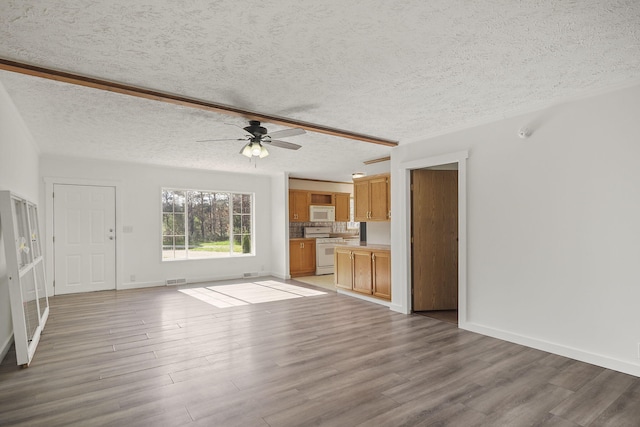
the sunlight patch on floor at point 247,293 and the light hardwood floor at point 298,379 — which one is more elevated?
the light hardwood floor at point 298,379

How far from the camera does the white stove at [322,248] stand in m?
8.65

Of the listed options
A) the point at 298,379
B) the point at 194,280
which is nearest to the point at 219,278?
the point at 194,280

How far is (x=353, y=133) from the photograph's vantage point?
4.51 m

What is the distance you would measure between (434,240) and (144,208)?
18.1 feet

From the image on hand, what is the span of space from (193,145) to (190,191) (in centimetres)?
264

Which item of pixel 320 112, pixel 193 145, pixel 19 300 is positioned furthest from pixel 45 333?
pixel 320 112

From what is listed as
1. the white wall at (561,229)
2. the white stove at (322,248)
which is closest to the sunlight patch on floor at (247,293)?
the white stove at (322,248)

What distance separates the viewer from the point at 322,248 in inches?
342

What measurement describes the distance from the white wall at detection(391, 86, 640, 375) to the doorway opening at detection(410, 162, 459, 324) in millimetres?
811

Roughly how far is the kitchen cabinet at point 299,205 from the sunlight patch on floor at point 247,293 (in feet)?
6.05

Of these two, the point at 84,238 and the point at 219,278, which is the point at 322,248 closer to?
the point at 219,278

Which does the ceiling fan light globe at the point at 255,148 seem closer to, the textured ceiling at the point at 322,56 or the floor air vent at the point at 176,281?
the textured ceiling at the point at 322,56

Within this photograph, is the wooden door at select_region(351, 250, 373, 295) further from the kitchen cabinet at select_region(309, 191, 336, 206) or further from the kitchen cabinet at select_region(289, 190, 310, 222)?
the kitchen cabinet at select_region(309, 191, 336, 206)

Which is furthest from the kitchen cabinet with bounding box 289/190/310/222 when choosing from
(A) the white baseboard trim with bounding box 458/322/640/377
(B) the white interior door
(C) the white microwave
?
(A) the white baseboard trim with bounding box 458/322/640/377
